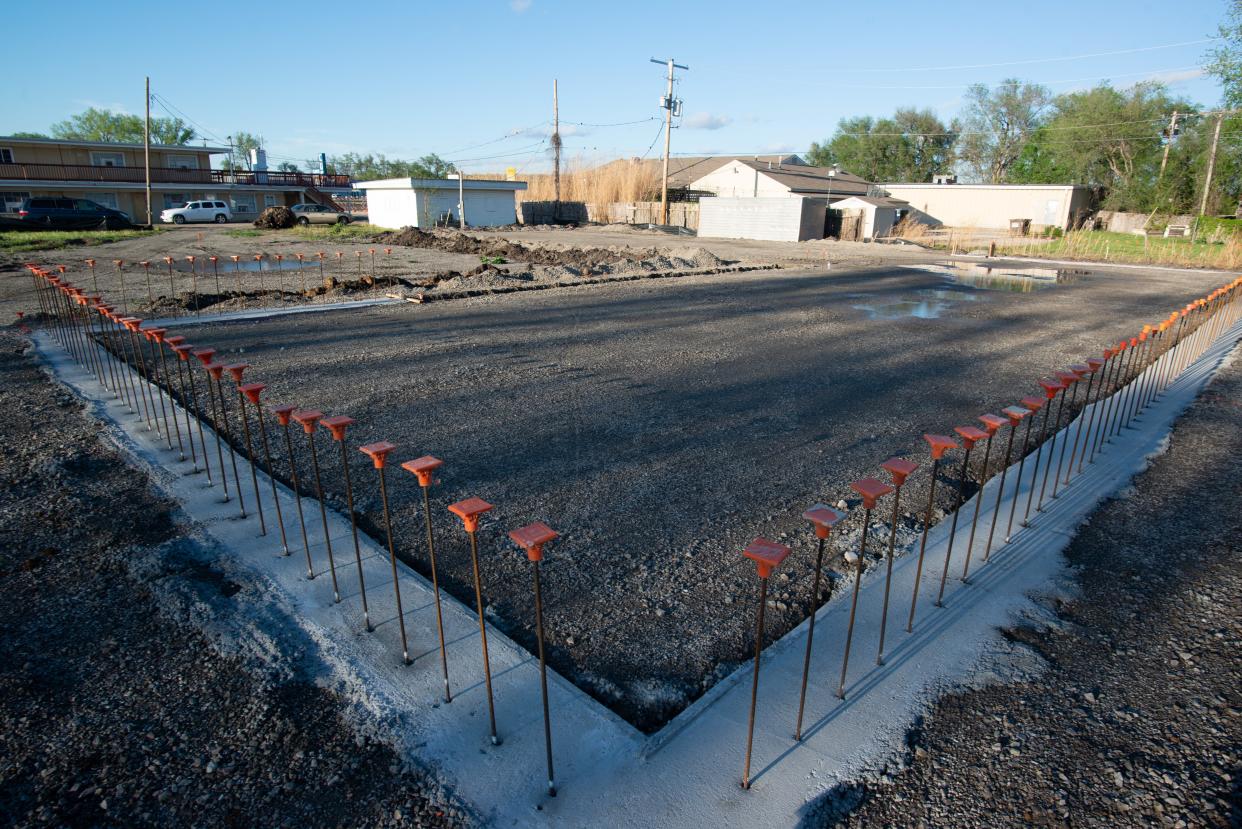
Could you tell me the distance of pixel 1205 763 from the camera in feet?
8.30

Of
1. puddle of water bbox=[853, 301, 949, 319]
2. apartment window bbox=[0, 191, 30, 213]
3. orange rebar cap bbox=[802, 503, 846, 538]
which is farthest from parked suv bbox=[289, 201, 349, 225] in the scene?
orange rebar cap bbox=[802, 503, 846, 538]

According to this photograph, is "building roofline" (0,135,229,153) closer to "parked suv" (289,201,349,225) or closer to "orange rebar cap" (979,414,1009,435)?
"parked suv" (289,201,349,225)

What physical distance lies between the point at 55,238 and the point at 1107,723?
34005 millimetres

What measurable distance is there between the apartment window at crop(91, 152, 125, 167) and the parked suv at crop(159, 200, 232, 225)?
425cm

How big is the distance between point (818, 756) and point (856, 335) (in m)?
9.58

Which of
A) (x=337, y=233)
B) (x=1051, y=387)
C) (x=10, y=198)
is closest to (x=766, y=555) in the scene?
(x=1051, y=387)

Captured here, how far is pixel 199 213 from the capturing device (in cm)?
4191

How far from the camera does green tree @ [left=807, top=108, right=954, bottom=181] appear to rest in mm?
71438

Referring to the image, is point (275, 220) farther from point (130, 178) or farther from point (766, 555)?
point (766, 555)

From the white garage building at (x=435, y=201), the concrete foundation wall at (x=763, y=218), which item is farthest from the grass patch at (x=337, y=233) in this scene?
the concrete foundation wall at (x=763, y=218)

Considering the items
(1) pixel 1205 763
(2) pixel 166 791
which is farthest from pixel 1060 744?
(2) pixel 166 791

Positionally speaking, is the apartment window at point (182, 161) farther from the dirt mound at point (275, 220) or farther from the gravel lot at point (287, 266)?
the gravel lot at point (287, 266)

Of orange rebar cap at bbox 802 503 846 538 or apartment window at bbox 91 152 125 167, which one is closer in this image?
orange rebar cap at bbox 802 503 846 538

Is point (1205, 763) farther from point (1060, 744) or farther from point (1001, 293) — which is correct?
point (1001, 293)
